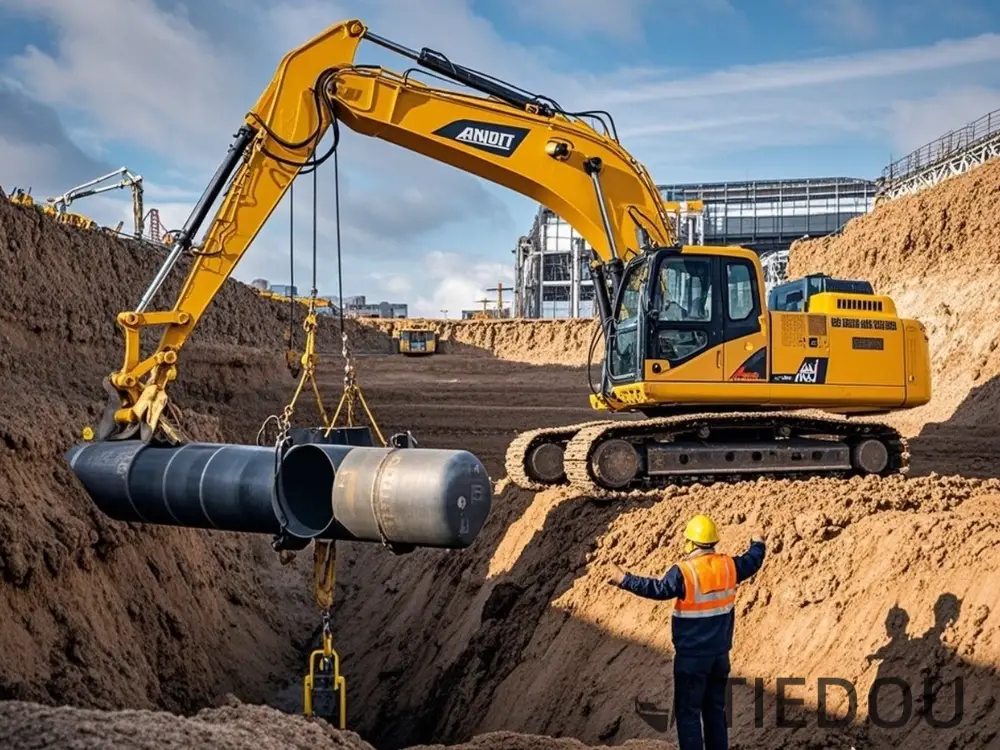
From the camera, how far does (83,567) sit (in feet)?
31.4

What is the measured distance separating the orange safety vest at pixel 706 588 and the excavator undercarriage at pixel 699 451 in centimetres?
430

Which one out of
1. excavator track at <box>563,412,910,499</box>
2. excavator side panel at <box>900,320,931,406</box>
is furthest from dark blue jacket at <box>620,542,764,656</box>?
excavator side panel at <box>900,320,931,406</box>

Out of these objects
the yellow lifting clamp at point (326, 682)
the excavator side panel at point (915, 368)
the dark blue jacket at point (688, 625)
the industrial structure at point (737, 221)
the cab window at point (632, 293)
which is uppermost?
the industrial structure at point (737, 221)

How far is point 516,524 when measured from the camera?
40.2ft

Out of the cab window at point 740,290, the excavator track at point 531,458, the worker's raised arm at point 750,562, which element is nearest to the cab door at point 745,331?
the cab window at point 740,290

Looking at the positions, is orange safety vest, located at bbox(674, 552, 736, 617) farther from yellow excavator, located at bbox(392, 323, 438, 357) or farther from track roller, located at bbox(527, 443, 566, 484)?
yellow excavator, located at bbox(392, 323, 438, 357)

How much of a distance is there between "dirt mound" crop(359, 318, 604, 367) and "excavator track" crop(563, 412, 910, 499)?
2769cm

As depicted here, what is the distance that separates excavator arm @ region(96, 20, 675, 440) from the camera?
30.9 ft

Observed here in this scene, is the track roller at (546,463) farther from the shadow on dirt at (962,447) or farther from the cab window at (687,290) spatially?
the shadow on dirt at (962,447)

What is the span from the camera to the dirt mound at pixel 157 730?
482 cm

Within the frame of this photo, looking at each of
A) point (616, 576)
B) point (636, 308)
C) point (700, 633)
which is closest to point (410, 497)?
point (700, 633)

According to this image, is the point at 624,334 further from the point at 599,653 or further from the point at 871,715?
the point at 871,715

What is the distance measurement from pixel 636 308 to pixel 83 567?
20.5ft

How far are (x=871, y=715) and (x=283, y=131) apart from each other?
749 centimetres
